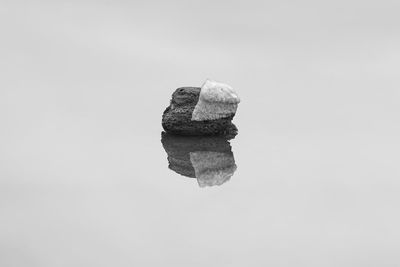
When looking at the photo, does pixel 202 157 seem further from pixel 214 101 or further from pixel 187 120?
pixel 214 101

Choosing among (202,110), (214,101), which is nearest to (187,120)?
(202,110)

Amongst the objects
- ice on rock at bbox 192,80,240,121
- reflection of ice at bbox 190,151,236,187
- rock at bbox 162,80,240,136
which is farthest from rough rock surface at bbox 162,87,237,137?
reflection of ice at bbox 190,151,236,187

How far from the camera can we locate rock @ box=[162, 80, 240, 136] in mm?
19250

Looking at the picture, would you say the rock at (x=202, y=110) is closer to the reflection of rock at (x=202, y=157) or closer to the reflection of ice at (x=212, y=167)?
the reflection of rock at (x=202, y=157)

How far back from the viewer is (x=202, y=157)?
58.4 ft

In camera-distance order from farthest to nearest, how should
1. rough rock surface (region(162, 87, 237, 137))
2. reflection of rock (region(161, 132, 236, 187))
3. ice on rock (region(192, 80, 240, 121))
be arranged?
rough rock surface (region(162, 87, 237, 137)), ice on rock (region(192, 80, 240, 121)), reflection of rock (region(161, 132, 236, 187))

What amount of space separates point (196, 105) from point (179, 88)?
614 millimetres

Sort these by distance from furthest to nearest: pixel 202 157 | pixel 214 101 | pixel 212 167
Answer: pixel 214 101
pixel 202 157
pixel 212 167

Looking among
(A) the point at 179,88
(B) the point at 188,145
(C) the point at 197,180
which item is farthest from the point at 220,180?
(A) the point at 179,88

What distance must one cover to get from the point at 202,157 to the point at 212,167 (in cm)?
67

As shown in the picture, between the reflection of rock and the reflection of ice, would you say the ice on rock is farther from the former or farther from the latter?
the reflection of ice

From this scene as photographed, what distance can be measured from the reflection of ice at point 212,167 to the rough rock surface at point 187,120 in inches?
51.3

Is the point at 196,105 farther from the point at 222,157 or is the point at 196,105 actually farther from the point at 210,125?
the point at 222,157

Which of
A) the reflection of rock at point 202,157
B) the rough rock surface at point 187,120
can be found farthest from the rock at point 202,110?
the reflection of rock at point 202,157
